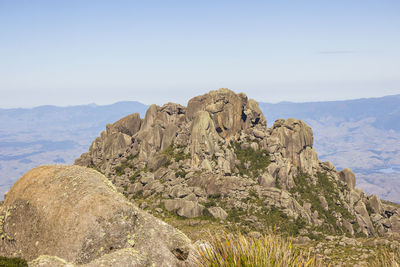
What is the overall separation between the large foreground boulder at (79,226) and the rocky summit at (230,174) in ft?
203

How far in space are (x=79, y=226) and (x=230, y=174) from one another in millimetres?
93209

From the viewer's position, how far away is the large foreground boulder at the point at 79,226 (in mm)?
15242

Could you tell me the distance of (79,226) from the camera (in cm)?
1555

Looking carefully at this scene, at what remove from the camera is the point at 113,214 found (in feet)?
52.2

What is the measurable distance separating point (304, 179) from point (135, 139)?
67.5 meters

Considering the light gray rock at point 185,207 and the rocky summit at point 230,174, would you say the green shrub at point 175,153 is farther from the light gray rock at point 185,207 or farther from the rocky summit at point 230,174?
the light gray rock at point 185,207

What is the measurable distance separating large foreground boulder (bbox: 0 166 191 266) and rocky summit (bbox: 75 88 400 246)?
6187 centimetres

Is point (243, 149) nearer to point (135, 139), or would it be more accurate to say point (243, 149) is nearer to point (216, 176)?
point (216, 176)

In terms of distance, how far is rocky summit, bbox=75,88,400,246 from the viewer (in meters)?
89.6

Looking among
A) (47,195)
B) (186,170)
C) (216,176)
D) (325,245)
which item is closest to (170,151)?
(186,170)

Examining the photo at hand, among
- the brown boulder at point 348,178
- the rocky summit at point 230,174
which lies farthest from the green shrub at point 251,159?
the brown boulder at point 348,178

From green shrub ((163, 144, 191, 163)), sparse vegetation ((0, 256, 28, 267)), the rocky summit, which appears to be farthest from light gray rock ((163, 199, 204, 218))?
sparse vegetation ((0, 256, 28, 267))

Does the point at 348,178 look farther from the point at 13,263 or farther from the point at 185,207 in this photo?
the point at 13,263

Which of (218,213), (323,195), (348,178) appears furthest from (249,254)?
(348,178)
